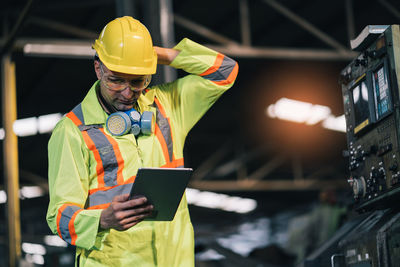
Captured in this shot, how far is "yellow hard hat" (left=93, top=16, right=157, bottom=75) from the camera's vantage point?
9.57 ft

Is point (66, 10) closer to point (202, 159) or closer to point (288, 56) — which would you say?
point (288, 56)

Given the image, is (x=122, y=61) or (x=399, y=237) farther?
(x=122, y=61)

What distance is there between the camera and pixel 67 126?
9.37 feet

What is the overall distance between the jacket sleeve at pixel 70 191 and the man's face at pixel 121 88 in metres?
0.22

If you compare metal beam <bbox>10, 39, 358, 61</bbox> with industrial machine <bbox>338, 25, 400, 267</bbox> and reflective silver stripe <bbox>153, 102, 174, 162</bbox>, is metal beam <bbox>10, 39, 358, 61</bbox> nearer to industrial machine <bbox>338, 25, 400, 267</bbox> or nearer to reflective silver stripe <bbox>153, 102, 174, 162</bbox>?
reflective silver stripe <bbox>153, 102, 174, 162</bbox>

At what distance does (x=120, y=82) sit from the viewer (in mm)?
2908

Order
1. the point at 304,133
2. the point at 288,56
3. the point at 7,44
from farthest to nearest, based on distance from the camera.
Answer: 1. the point at 304,133
2. the point at 288,56
3. the point at 7,44

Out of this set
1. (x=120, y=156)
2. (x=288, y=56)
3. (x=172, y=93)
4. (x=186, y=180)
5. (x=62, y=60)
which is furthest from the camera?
(x=62, y=60)

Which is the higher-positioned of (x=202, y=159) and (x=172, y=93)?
(x=202, y=159)

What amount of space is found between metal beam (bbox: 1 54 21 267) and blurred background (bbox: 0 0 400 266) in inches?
4.9

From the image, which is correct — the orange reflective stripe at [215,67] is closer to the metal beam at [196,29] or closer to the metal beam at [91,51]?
the metal beam at [91,51]

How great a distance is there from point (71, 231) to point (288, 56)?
7.19 m

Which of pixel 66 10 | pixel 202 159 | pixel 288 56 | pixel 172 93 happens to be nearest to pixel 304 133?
pixel 202 159

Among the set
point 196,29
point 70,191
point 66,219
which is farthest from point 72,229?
point 196,29
